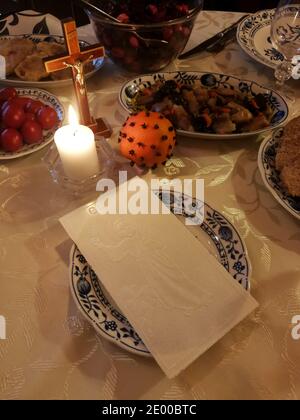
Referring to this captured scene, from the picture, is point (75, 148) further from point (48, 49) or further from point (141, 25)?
point (48, 49)

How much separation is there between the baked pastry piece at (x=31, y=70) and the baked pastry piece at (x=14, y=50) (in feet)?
0.07

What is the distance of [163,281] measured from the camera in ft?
1.68

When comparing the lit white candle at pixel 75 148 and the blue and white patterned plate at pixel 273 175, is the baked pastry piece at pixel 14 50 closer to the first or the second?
the lit white candle at pixel 75 148

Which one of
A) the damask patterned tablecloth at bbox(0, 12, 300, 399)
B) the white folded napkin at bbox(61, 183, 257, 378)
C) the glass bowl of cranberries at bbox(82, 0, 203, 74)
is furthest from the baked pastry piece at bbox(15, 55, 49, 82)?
the white folded napkin at bbox(61, 183, 257, 378)

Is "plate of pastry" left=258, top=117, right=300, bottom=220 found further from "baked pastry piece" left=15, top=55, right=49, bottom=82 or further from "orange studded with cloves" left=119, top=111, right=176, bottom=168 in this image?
"baked pastry piece" left=15, top=55, right=49, bottom=82

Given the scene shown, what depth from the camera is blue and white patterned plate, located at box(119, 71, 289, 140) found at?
0.73m

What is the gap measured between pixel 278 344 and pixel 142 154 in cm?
39

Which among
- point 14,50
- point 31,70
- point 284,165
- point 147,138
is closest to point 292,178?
point 284,165

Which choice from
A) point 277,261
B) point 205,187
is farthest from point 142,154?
point 277,261

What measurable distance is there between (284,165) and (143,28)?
0.44m

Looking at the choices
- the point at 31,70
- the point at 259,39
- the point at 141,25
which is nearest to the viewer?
the point at 141,25

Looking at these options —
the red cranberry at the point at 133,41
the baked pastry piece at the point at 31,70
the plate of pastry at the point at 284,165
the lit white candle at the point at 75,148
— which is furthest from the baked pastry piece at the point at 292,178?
the baked pastry piece at the point at 31,70

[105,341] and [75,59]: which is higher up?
[75,59]

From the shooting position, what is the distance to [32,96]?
84cm
